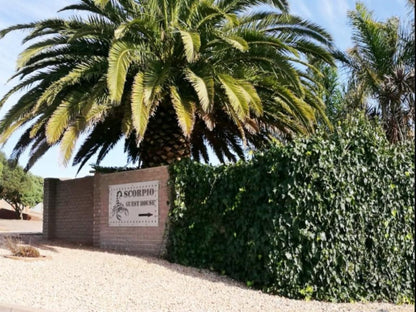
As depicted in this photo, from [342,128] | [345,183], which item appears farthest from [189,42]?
[345,183]

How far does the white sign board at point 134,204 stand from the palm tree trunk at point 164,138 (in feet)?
3.80

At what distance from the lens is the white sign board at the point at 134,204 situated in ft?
42.7

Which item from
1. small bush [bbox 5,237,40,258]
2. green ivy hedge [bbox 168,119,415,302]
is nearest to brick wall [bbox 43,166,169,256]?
green ivy hedge [bbox 168,119,415,302]

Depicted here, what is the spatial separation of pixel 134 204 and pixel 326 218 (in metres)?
5.54

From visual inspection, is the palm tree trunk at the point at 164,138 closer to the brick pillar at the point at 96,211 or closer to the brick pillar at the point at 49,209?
A: the brick pillar at the point at 96,211

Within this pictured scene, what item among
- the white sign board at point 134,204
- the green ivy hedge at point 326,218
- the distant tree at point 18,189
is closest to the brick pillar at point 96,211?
the white sign board at point 134,204

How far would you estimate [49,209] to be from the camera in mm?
18047

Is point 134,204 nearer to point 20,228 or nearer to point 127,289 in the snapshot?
point 127,289

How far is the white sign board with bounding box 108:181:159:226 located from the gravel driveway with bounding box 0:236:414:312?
1485 millimetres

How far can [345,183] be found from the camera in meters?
9.82

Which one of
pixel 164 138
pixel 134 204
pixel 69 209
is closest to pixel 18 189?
pixel 69 209

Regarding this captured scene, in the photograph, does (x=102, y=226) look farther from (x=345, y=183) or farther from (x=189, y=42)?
(x=345, y=183)

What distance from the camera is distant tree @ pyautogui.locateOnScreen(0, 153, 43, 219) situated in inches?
1858

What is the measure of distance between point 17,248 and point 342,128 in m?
7.13
